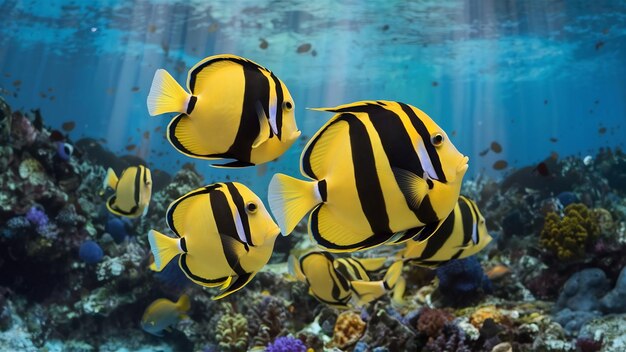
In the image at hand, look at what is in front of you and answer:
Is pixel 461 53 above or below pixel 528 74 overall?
above

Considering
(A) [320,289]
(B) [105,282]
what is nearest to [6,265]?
(B) [105,282]

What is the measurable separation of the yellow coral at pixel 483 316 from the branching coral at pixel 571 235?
2082 mm

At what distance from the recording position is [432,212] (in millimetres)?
1462

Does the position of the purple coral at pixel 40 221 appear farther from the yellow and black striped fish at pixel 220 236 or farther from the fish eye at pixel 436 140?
the fish eye at pixel 436 140

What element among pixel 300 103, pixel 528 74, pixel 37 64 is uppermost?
pixel 37 64

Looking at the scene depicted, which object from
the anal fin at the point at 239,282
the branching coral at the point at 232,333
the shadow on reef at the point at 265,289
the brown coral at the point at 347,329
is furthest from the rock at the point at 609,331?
the anal fin at the point at 239,282

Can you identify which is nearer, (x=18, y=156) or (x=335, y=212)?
(x=335, y=212)

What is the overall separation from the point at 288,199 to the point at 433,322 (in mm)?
4243

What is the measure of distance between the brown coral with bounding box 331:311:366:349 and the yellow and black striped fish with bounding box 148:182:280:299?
4.13 m

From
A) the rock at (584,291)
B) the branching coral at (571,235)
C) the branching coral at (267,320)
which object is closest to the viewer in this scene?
the branching coral at (267,320)

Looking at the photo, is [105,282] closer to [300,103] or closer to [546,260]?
[546,260]

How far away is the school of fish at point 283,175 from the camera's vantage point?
1.48m

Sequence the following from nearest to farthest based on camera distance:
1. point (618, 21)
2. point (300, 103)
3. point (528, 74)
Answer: point (618, 21), point (528, 74), point (300, 103)

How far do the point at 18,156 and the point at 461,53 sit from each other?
30873 mm
